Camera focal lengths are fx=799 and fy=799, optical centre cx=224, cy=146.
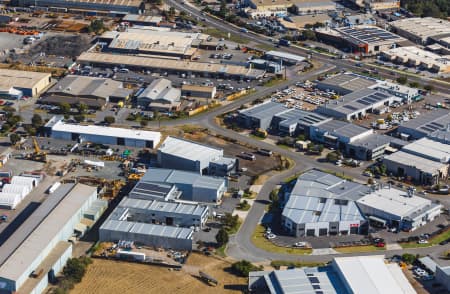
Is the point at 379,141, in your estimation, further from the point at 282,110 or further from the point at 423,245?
the point at 423,245

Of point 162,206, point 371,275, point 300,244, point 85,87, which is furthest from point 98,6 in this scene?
point 371,275

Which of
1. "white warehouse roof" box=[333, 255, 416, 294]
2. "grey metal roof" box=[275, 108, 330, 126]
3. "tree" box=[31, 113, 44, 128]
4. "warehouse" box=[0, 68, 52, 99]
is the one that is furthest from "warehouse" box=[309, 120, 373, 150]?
"warehouse" box=[0, 68, 52, 99]

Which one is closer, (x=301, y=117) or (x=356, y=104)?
(x=301, y=117)

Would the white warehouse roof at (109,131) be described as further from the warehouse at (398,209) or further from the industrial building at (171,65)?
the warehouse at (398,209)

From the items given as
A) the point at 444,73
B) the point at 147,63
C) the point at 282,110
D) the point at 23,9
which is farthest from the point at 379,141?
the point at 23,9

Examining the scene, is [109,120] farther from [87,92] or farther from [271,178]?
[271,178]

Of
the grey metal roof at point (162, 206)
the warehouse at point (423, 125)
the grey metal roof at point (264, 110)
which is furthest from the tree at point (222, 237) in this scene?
the warehouse at point (423, 125)
